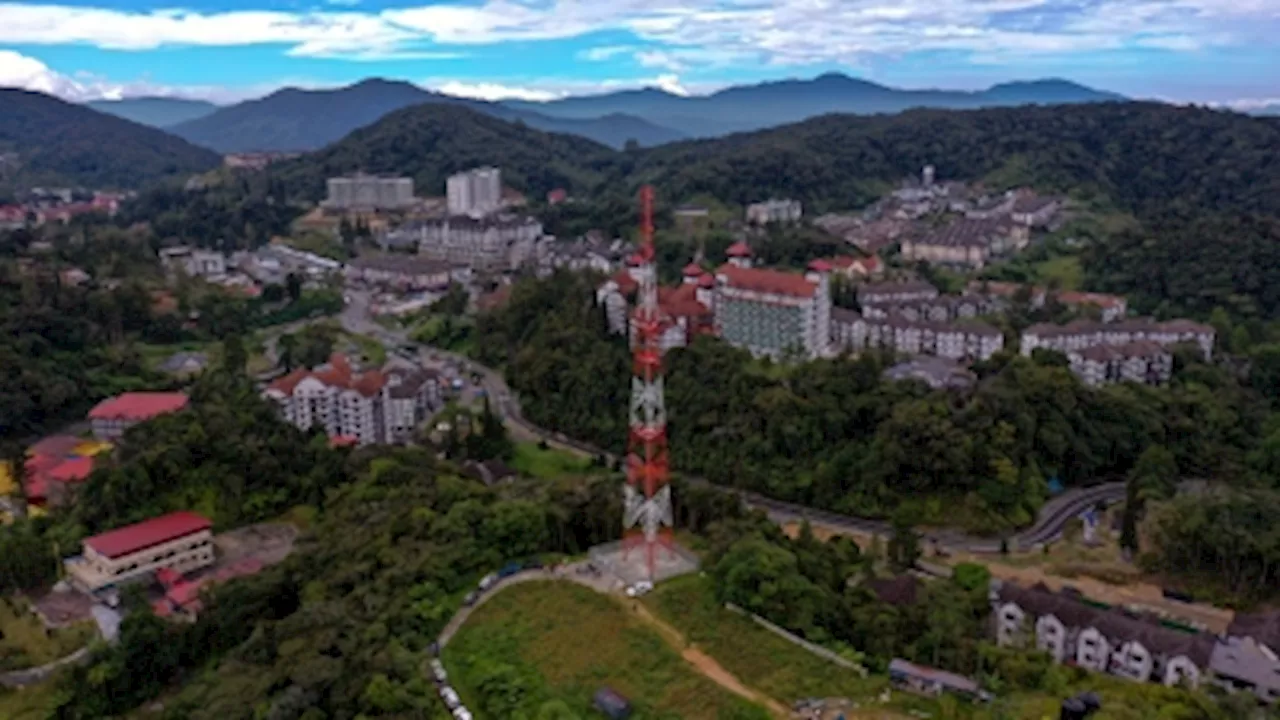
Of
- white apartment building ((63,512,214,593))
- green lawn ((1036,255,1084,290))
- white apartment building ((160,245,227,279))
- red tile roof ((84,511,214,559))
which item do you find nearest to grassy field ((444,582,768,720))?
white apartment building ((63,512,214,593))

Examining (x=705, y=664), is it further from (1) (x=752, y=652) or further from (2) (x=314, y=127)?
(2) (x=314, y=127)

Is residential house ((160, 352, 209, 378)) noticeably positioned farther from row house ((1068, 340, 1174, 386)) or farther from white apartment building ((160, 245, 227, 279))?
row house ((1068, 340, 1174, 386))

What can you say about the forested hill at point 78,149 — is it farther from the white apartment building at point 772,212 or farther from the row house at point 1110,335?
the row house at point 1110,335

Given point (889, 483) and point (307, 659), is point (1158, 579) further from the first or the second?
point (307, 659)

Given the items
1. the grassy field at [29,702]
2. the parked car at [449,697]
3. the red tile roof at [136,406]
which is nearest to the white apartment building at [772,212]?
the red tile roof at [136,406]

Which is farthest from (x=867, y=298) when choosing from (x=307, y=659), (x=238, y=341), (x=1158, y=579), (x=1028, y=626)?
(x=307, y=659)

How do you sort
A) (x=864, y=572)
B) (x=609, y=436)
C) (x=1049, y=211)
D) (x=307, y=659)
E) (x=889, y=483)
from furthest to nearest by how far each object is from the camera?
(x=1049, y=211)
(x=609, y=436)
(x=889, y=483)
(x=864, y=572)
(x=307, y=659)
